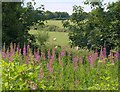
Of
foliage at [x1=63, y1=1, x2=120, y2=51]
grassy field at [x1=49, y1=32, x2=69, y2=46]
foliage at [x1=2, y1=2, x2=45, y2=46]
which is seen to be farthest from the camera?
grassy field at [x1=49, y1=32, x2=69, y2=46]

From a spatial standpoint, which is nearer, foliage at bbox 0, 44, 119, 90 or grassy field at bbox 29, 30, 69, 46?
foliage at bbox 0, 44, 119, 90

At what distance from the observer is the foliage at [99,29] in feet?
33.4

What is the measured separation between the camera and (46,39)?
1217cm

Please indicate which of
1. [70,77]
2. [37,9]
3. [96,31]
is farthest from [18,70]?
[37,9]

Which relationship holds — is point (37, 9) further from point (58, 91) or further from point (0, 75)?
point (0, 75)

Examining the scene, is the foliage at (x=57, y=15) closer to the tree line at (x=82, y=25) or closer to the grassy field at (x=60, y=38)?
the tree line at (x=82, y=25)

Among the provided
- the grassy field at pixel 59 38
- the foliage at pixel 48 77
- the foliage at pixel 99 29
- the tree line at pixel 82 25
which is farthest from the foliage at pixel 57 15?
the foliage at pixel 48 77

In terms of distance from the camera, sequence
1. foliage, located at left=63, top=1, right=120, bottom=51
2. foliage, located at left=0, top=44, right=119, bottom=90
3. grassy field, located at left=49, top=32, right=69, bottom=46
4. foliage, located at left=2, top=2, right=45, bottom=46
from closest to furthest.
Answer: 1. foliage, located at left=0, top=44, right=119, bottom=90
2. foliage, located at left=63, top=1, right=120, bottom=51
3. foliage, located at left=2, top=2, right=45, bottom=46
4. grassy field, located at left=49, top=32, right=69, bottom=46

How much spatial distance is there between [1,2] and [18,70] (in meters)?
7.90

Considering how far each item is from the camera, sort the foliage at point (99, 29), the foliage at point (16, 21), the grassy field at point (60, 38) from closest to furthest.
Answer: the foliage at point (99, 29), the foliage at point (16, 21), the grassy field at point (60, 38)

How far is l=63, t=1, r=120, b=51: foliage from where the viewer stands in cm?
1020

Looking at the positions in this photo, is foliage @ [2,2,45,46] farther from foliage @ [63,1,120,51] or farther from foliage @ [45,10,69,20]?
foliage @ [63,1,120,51]

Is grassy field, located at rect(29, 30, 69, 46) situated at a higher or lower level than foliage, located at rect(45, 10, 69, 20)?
lower

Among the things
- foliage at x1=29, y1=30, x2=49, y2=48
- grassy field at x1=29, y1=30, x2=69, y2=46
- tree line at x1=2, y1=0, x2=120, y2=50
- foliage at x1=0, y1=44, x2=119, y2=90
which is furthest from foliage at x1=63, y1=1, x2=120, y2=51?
foliage at x1=0, y1=44, x2=119, y2=90
